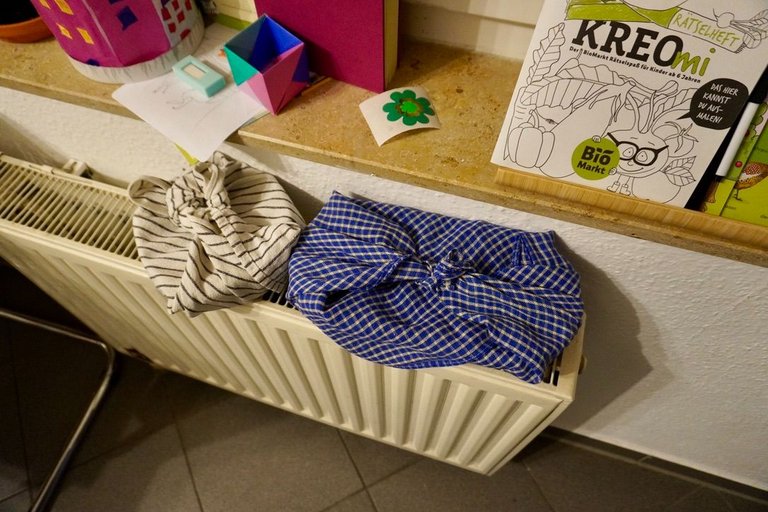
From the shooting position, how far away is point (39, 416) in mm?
1136

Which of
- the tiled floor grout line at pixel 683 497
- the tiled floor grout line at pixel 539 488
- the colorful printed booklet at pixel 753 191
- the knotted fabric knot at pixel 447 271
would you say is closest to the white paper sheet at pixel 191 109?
the knotted fabric knot at pixel 447 271

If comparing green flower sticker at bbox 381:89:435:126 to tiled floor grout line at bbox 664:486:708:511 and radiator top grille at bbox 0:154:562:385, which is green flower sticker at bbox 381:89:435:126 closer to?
radiator top grille at bbox 0:154:562:385

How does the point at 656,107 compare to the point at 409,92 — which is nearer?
the point at 656,107

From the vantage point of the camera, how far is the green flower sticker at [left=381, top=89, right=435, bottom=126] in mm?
536

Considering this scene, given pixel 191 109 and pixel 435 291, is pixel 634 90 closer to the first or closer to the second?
pixel 435 291

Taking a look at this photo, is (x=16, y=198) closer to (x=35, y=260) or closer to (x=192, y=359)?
(x=35, y=260)

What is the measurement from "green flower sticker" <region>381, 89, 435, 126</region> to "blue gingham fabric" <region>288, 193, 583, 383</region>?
0.11 m

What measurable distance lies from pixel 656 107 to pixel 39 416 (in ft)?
4.51

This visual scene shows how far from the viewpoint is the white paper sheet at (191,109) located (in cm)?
54

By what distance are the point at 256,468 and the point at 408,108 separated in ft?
2.97

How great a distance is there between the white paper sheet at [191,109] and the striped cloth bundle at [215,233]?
0.15 ft

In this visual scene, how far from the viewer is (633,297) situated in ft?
2.05

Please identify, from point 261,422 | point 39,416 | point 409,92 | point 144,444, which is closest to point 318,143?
point 409,92

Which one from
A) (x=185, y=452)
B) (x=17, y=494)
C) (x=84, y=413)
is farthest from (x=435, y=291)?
(x=17, y=494)
